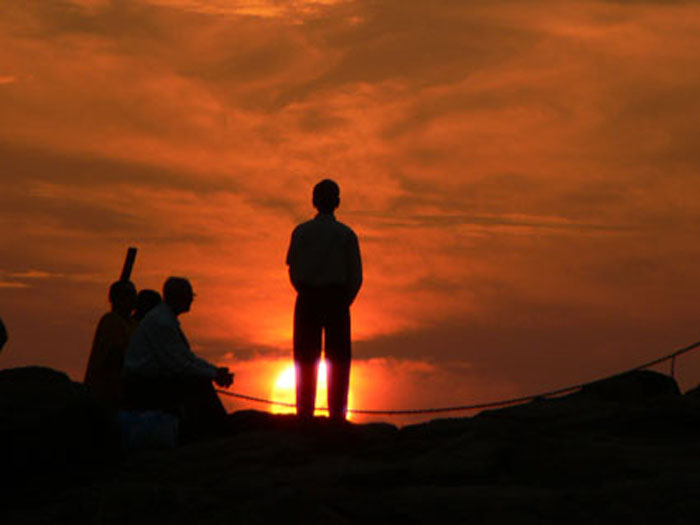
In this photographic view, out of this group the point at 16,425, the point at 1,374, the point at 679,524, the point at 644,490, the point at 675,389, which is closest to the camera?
the point at 679,524

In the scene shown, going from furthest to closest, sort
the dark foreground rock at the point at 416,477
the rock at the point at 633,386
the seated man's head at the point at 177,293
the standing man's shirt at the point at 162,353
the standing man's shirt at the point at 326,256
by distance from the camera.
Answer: the rock at the point at 633,386 < the standing man's shirt at the point at 326,256 < the seated man's head at the point at 177,293 < the standing man's shirt at the point at 162,353 < the dark foreground rock at the point at 416,477

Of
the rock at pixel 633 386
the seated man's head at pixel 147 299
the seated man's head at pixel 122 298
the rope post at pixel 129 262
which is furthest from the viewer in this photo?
the rope post at pixel 129 262

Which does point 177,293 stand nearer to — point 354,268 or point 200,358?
point 200,358

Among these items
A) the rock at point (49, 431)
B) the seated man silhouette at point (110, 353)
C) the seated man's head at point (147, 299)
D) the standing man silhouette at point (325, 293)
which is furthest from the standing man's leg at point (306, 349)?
the rock at point (49, 431)

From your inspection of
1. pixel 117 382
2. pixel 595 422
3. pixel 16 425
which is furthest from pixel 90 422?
pixel 595 422

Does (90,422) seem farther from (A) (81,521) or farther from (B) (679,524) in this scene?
(B) (679,524)

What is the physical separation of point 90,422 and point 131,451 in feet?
2.04

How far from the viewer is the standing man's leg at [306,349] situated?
10.5m

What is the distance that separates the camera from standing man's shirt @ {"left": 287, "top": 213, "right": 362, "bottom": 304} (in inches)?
409

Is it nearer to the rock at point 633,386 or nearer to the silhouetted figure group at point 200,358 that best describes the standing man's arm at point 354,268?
the silhouetted figure group at point 200,358

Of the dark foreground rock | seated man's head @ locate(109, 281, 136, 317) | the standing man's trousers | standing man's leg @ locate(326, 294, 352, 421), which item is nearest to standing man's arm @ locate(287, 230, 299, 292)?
the standing man's trousers

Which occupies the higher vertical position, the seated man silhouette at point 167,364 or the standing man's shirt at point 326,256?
the standing man's shirt at point 326,256

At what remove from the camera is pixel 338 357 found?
10.5 m

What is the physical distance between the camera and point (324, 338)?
416 inches
